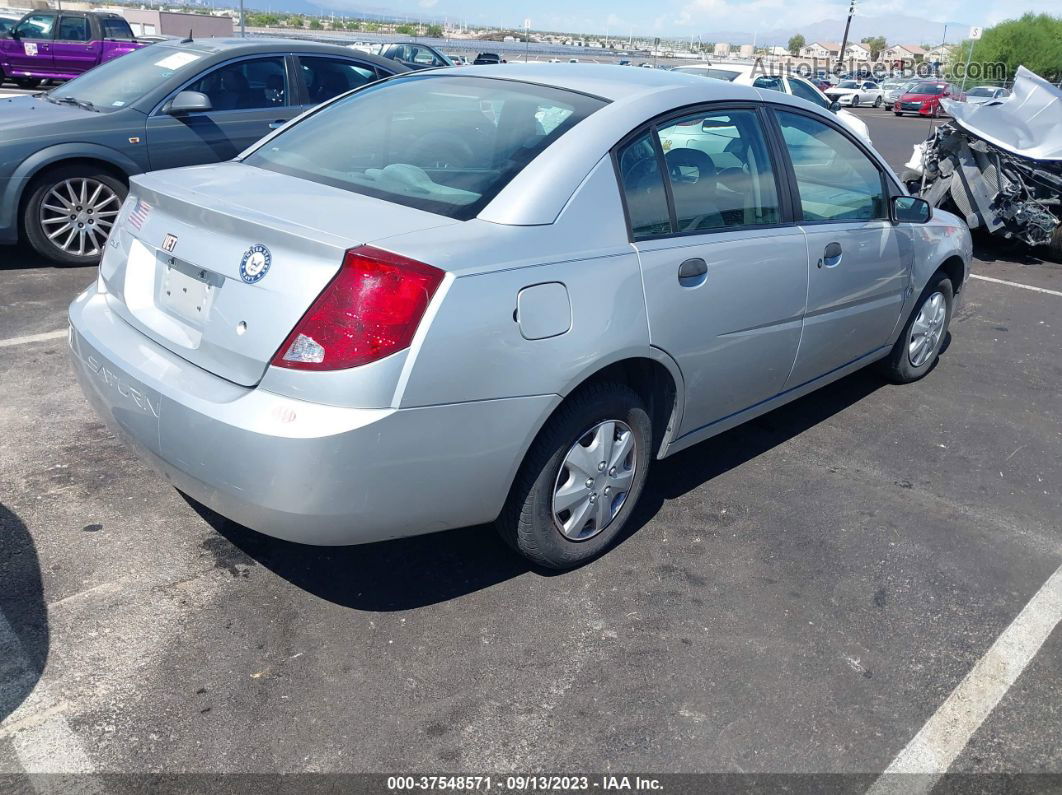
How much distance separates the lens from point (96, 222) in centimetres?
683

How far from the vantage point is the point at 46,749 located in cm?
240

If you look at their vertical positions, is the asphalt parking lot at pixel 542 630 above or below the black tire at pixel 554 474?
below

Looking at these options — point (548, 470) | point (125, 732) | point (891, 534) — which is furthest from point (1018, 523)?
point (125, 732)

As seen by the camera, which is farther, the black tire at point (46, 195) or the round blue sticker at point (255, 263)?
the black tire at point (46, 195)

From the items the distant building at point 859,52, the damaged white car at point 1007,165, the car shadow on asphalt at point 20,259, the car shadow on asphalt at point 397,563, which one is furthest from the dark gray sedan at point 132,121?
the distant building at point 859,52

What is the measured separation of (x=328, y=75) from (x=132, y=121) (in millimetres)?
1675

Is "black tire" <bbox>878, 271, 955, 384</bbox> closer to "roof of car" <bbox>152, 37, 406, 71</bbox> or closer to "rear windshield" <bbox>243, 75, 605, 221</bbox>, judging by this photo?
"rear windshield" <bbox>243, 75, 605, 221</bbox>

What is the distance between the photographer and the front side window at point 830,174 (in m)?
4.05

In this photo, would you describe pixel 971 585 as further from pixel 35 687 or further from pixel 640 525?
pixel 35 687

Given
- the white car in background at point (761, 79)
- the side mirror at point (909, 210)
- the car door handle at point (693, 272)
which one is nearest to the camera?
the car door handle at point (693, 272)

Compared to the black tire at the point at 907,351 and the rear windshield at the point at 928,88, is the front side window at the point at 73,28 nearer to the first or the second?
the black tire at the point at 907,351

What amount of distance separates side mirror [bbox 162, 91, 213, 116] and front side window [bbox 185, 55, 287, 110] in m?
0.29

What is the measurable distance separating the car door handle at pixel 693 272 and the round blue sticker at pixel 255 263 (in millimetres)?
1444

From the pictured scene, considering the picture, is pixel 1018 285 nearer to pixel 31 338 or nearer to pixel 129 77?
pixel 129 77
